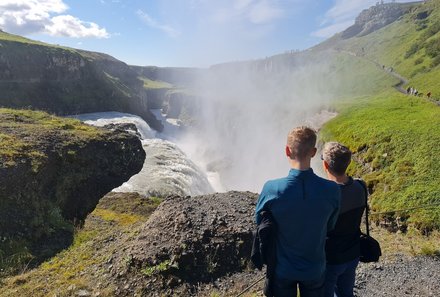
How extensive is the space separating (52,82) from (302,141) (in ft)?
320

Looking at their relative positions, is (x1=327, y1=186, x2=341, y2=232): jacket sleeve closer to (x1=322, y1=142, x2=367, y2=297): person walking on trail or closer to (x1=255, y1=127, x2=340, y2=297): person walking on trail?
(x1=255, y1=127, x2=340, y2=297): person walking on trail

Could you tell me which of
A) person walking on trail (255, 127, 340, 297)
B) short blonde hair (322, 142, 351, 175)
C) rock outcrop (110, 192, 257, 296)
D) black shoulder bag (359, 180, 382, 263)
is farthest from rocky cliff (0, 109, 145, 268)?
short blonde hair (322, 142, 351, 175)

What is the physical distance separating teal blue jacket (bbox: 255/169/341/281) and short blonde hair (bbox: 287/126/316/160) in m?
0.22

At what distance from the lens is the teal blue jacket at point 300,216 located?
3988mm

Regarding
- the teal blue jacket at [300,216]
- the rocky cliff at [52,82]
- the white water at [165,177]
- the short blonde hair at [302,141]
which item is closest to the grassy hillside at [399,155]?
the teal blue jacket at [300,216]

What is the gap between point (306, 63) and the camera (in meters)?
158

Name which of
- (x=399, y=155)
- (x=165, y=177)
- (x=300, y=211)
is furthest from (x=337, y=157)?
(x=165, y=177)

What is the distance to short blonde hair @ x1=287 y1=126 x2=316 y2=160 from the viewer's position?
159 inches

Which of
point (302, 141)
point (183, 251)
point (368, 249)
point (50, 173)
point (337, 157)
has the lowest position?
point (50, 173)

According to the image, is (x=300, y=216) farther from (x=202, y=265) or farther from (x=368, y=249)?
(x=202, y=265)

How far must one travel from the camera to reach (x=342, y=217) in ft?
16.3

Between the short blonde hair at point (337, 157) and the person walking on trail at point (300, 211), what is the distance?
74 cm

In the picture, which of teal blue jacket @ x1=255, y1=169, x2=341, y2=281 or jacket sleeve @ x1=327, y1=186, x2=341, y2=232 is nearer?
teal blue jacket @ x1=255, y1=169, x2=341, y2=281

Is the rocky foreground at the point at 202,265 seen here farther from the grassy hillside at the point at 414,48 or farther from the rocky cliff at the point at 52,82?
the rocky cliff at the point at 52,82
